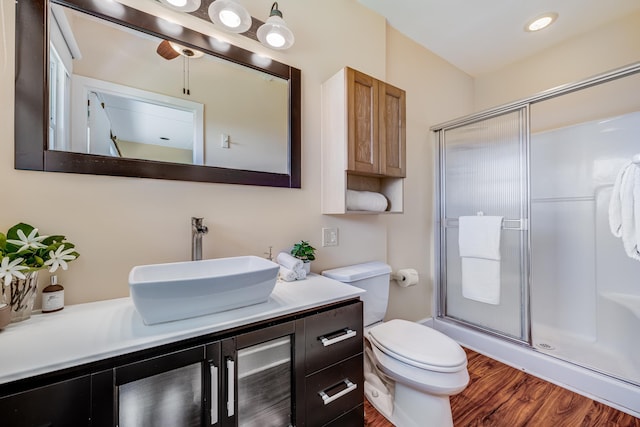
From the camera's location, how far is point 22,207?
896mm

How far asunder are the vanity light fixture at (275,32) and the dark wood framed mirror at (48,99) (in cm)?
12

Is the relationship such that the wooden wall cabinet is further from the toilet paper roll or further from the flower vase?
the flower vase

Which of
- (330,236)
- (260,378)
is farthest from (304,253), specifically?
(260,378)

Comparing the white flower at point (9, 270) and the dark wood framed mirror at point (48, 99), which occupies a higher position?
the dark wood framed mirror at point (48, 99)

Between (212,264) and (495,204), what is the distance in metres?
1.97

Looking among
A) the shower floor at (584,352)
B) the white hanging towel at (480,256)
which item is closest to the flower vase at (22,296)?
the white hanging towel at (480,256)

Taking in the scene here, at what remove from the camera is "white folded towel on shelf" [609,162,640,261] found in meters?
1.31

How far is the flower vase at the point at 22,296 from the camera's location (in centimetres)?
80

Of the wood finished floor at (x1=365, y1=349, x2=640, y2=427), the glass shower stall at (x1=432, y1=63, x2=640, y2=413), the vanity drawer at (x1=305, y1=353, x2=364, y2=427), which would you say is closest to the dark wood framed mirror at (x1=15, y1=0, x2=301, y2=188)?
the vanity drawer at (x1=305, y1=353, x2=364, y2=427)

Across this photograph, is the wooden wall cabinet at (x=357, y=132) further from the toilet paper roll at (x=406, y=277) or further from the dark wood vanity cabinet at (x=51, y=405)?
the dark wood vanity cabinet at (x=51, y=405)

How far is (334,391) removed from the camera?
40.7 inches

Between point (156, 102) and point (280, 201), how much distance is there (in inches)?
28.8

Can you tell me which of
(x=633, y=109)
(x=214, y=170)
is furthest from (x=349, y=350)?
(x=633, y=109)

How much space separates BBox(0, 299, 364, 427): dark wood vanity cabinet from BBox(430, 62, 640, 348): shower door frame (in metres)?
1.43
